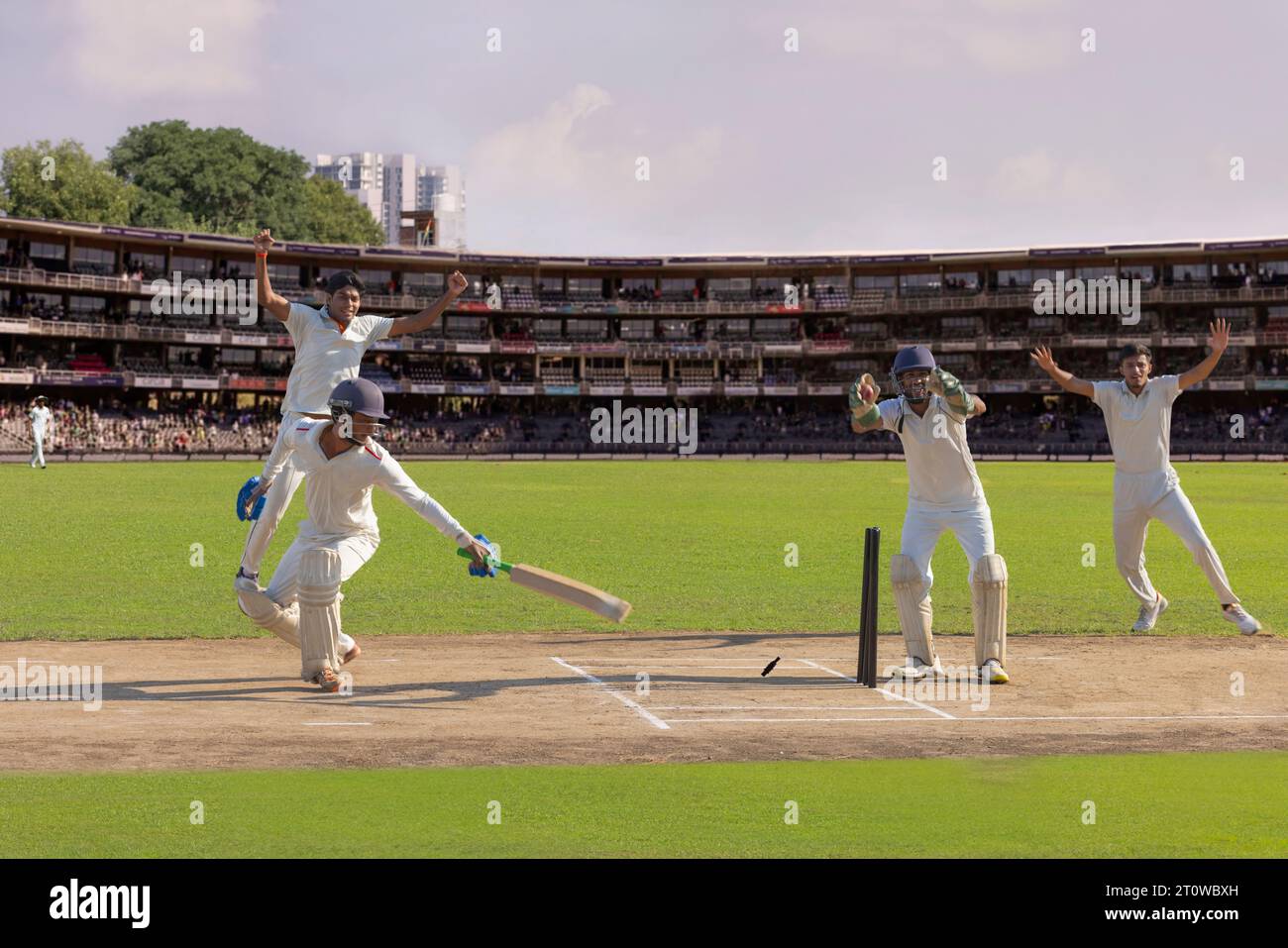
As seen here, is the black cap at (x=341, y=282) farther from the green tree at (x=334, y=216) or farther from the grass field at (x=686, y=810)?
the green tree at (x=334, y=216)

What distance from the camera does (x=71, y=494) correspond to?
113 feet

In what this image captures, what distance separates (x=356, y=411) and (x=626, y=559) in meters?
11.4

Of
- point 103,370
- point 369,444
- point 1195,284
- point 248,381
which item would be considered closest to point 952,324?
point 1195,284

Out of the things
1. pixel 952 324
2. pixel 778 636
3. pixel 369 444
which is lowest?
pixel 778 636

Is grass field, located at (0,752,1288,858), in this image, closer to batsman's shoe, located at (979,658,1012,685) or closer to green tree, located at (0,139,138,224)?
batsman's shoe, located at (979,658,1012,685)

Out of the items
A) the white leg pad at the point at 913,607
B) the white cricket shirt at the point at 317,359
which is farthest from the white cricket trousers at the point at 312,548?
the white leg pad at the point at 913,607

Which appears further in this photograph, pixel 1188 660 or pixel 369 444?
pixel 1188 660

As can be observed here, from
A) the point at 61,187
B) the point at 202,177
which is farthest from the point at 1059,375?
the point at 202,177

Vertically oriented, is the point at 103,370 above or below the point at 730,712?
above

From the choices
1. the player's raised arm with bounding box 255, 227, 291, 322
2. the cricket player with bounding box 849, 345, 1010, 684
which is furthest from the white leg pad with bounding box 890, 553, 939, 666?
the player's raised arm with bounding box 255, 227, 291, 322

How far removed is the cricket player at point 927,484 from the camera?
1140cm

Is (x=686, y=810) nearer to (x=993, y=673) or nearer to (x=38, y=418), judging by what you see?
(x=993, y=673)
